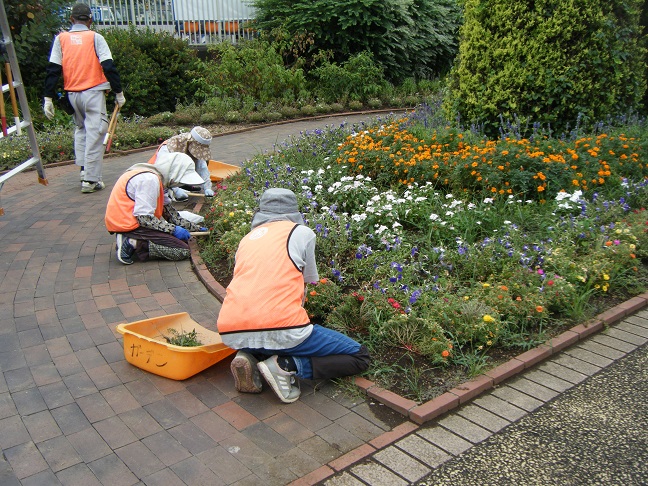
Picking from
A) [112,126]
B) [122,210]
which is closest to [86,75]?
[112,126]

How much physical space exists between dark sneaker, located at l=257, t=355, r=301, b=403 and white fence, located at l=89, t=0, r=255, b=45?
38.7 feet

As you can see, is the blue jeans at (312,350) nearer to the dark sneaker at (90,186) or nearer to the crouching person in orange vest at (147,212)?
Result: the crouching person in orange vest at (147,212)

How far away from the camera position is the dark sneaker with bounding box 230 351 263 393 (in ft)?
10.9

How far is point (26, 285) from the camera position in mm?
4727

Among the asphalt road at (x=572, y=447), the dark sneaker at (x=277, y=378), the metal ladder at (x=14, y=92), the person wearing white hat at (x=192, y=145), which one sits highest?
the metal ladder at (x=14, y=92)

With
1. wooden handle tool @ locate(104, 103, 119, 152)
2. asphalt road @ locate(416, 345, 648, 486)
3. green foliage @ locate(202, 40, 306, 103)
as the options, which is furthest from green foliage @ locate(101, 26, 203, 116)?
asphalt road @ locate(416, 345, 648, 486)

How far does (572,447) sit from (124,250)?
148 inches

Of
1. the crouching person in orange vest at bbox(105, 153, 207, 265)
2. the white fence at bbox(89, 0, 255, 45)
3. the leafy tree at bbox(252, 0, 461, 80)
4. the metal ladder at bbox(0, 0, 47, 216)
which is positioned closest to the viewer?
the crouching person in orange vest at bbox(105, 153, 207, 265)

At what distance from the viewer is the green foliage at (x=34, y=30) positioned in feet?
33.8

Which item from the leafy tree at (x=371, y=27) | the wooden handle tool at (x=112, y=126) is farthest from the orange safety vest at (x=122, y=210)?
the leafy tree at (x=371, y=27)

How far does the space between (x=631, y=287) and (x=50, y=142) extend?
7762mm

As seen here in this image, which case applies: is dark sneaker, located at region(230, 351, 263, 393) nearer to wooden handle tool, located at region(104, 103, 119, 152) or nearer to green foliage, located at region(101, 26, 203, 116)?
wooden handle tool, located at region(104, 103, 119, 152)

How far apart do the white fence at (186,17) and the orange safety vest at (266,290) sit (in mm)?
11390

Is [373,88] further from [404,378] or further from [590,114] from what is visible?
[404,378]
